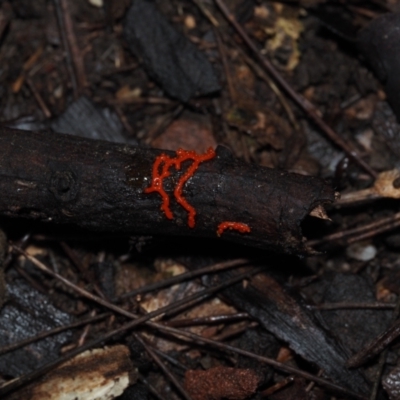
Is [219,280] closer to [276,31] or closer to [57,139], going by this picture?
[57,139]

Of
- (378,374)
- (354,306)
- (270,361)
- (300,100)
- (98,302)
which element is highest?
(300,100)

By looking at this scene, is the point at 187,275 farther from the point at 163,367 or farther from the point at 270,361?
the point at 270,361

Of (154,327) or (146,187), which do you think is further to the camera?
(154,327)

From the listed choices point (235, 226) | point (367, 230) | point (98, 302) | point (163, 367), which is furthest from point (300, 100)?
point (163, 367)

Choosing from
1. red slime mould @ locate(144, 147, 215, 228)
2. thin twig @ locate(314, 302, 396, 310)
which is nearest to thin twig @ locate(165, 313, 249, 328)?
thin twig @ locate(314, 302, 396, 310)

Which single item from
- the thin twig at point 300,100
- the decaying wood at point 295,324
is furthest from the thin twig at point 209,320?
the thin twig at point 300,100
